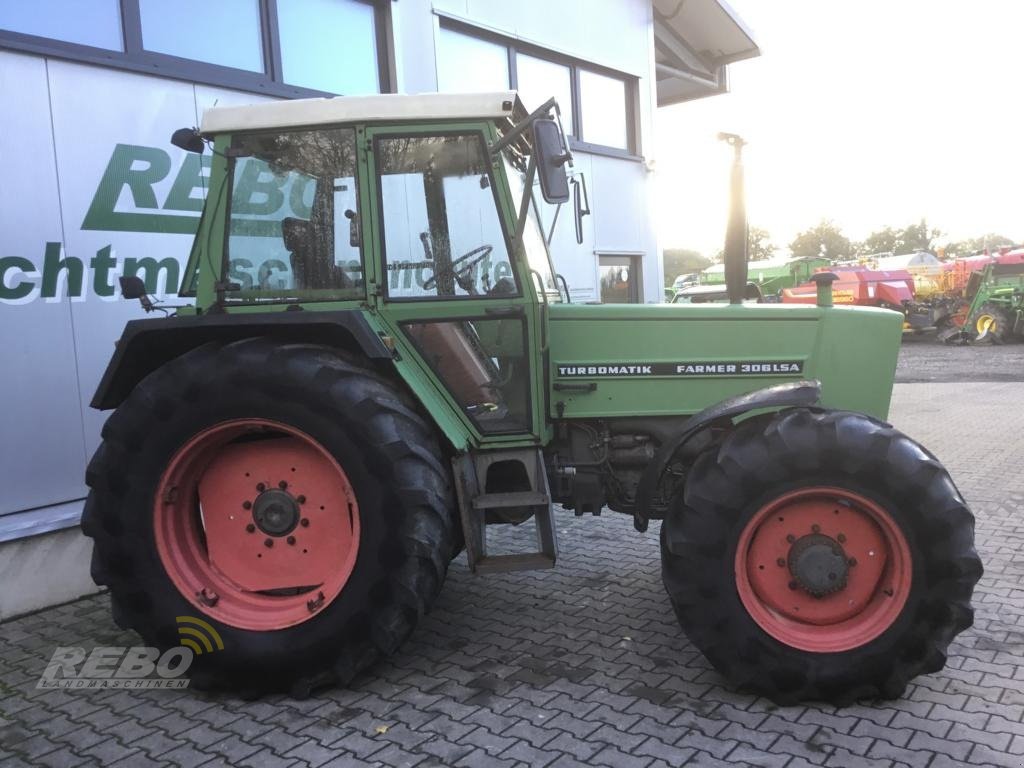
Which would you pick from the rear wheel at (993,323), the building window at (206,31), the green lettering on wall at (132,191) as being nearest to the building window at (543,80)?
the building window at (206,31)

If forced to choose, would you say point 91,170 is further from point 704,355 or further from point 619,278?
point 619,278

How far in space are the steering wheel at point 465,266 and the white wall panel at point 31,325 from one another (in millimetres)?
2433

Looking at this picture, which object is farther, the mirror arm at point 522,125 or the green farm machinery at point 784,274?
the green farm machinery at point 784,274

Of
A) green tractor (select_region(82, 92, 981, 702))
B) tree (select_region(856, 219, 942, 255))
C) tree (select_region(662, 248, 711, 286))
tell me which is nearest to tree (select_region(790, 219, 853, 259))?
tree (select_region(856, 219, 942, 255))

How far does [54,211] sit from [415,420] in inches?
107

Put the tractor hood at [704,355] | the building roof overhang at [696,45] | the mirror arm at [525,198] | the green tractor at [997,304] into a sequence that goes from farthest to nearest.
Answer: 1. the green tractor at [997,304]
2. the building roof overhang at [696,45]
3. the tractor hood at [704,355]
4. the mirror arm at [525,198]

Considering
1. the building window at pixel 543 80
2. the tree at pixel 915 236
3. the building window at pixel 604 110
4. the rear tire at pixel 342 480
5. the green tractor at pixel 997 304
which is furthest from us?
the tree at pixel 915 236

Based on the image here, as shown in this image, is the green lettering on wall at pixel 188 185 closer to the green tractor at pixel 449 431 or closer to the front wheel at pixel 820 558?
the green tractor at pixel 449 431

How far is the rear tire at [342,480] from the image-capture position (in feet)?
10.3

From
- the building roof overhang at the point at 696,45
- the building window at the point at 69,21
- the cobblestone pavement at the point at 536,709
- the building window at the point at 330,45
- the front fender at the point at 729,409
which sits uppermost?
the building roof overhang at the point at 696,45

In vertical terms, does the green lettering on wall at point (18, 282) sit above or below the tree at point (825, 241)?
below

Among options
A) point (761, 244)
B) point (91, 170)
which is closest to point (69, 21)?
point (91, 170)

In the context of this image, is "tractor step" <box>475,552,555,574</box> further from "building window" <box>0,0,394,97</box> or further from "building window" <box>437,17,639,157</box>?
"building window" <box>437,17,639,157</box>

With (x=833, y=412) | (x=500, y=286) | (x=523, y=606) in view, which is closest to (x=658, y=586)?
(x=523, y=606)
